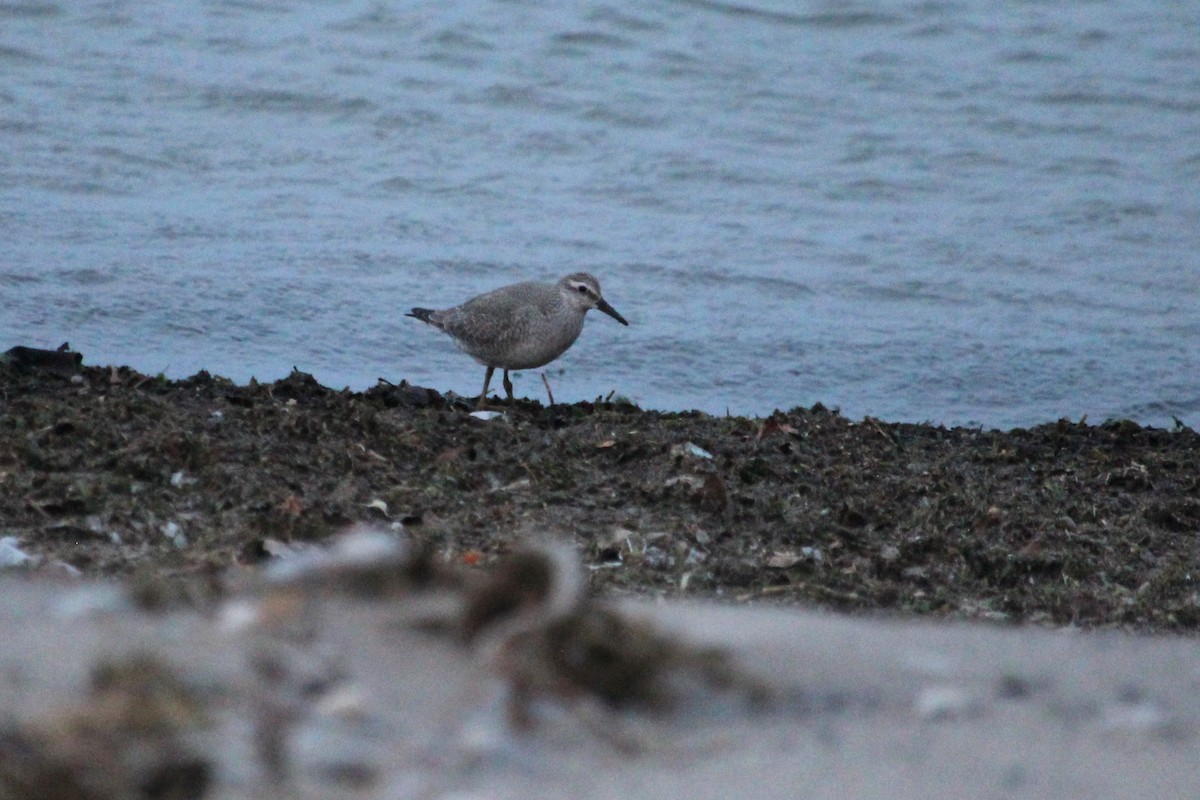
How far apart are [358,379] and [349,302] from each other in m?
1.36

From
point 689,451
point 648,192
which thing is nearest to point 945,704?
point 689,451

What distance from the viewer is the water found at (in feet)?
31.7

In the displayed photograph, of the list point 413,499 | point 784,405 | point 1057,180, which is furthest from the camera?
point 1057,180

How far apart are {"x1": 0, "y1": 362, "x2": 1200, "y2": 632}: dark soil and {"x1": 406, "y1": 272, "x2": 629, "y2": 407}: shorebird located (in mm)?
939

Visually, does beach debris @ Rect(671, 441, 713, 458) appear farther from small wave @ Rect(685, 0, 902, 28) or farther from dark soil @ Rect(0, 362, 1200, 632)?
small wave @ Rect(685, 0, 902, 28)

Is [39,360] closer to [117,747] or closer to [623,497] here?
[623,497]

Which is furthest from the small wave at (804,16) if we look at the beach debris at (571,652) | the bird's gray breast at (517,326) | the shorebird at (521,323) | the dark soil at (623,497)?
the beach debris at (571,652)

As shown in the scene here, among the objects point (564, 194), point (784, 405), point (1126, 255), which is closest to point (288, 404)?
point (784, 405)

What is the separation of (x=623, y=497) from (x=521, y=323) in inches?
93.3

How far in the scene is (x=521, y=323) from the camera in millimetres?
8164

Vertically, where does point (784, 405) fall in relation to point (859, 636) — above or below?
below

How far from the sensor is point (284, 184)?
12305 mm

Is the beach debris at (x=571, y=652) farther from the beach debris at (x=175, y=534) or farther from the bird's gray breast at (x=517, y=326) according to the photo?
the bird's gray breast at (x=517, y=326)

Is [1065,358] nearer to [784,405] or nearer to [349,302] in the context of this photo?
[784,405]
